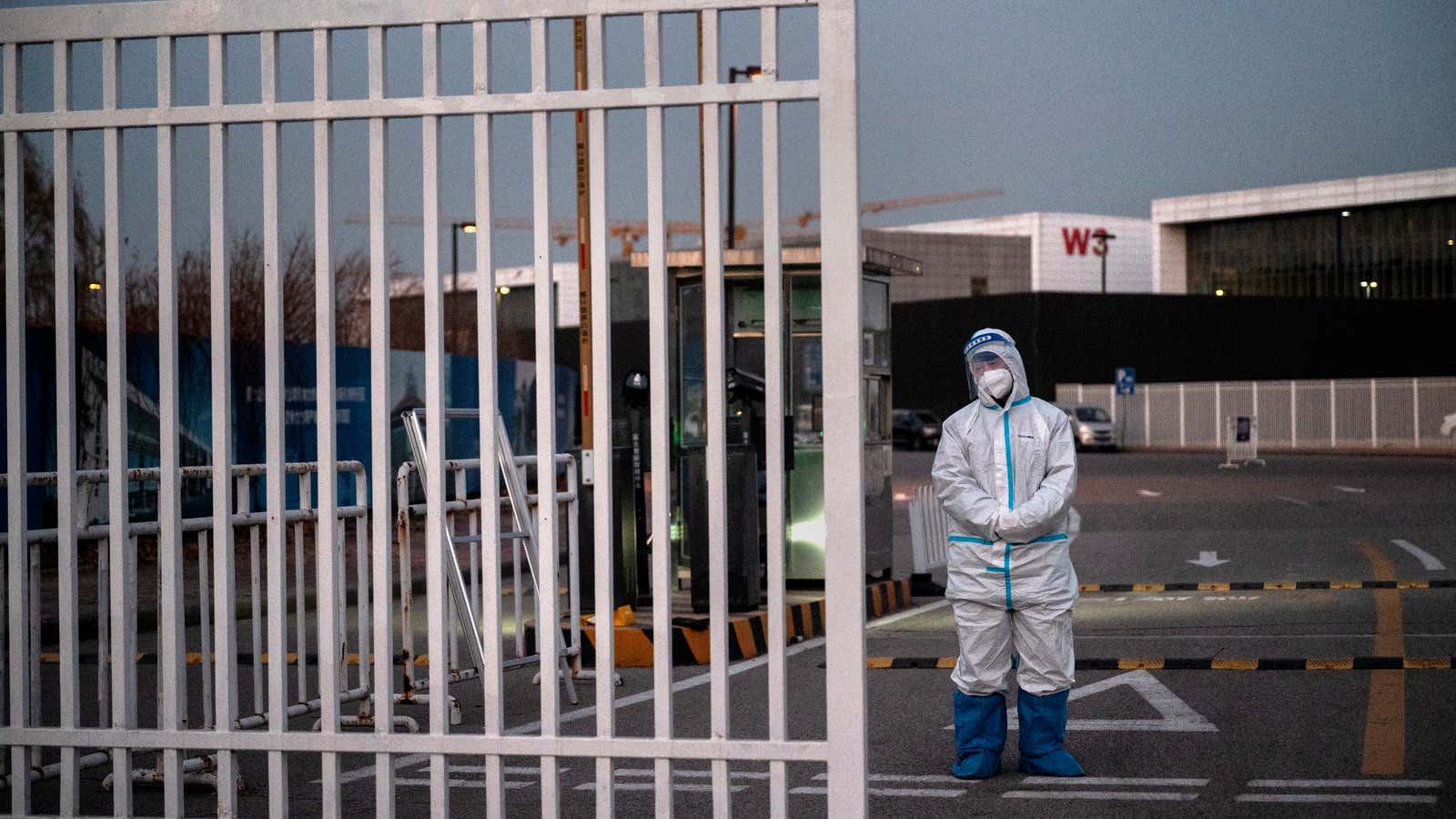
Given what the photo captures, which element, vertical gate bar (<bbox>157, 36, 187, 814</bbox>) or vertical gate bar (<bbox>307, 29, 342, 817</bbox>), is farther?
vertical gate bar (<bbox>157, 36, 187, 814</bbox>)

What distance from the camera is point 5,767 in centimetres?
696

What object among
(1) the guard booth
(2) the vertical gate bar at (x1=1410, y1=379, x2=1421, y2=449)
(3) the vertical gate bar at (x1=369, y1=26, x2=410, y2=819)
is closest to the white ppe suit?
(3) the vertical gate bar at (x1=369, y1=26, x2=410, y2=819)

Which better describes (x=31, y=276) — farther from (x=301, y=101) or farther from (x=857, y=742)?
(x=857, y=742)

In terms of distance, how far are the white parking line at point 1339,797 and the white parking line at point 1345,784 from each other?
0.44 ft

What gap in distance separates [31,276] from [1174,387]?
4814 cm

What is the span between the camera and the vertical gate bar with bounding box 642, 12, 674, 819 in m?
4.29

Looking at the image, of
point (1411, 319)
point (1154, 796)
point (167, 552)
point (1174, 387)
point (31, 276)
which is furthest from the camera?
point (1411, 319)

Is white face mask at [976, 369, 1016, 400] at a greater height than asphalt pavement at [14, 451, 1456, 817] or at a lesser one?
greater

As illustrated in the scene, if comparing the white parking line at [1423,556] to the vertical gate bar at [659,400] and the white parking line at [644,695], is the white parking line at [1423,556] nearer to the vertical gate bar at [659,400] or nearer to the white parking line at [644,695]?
the white parking line at [644,695]

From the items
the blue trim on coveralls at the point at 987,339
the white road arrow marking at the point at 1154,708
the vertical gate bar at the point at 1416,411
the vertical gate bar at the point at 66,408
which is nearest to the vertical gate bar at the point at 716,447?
Answer: the vertical gate bar at the point at 66,408

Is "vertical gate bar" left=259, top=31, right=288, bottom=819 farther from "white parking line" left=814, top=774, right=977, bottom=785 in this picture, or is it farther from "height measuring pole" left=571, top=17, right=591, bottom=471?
"height measuring pole" left=571, top=17, right=591, bottom=471

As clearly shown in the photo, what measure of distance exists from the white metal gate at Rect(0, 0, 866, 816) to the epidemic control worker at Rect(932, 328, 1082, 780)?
2549mm

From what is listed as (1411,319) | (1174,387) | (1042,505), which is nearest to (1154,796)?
(1042,505)

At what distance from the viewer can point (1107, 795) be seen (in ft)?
20.9
